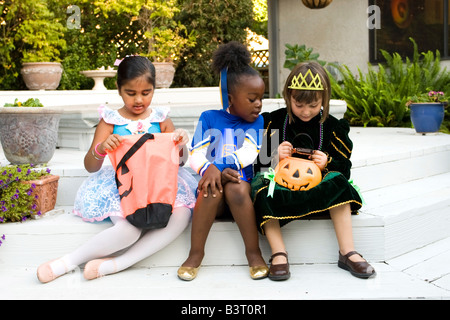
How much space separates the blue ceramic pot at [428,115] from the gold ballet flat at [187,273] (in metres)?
3.45

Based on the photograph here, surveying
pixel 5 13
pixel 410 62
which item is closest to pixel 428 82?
pixel 410 62

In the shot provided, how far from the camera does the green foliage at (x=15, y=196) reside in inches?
110

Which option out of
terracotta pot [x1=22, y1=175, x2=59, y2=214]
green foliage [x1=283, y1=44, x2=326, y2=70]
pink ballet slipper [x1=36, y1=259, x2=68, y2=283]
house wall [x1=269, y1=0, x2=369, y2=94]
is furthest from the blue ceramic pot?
pink ballet slipper [x1=36, y1=259, x2=68, y2=283]

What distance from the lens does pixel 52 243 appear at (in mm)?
2799

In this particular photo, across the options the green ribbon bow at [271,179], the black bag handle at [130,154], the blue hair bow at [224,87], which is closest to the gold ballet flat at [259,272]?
the green ribbon bow at [271,179]

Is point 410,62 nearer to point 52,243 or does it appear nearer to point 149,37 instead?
point 149,37

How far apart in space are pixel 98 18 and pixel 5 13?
224 cm

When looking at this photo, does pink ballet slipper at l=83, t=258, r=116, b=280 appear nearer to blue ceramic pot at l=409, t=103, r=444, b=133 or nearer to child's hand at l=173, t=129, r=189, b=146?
child's hand at l=173, t=129, r=189, b=146

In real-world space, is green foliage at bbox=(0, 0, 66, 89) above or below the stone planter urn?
above

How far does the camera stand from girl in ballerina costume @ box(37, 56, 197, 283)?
2602 mm

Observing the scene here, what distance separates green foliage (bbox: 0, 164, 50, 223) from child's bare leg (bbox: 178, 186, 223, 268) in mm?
869

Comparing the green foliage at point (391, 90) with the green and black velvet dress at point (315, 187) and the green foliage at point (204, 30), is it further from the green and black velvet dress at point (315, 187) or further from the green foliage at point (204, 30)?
the green foliage at point (204, 30)

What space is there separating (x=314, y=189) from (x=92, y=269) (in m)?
1.11
